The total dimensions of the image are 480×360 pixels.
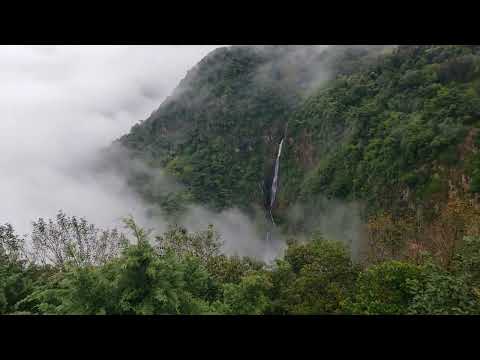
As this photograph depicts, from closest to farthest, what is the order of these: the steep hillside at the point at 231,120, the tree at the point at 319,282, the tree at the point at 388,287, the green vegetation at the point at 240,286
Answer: the green vegetation at the point at 240,286 < the tree at the point at 388,287 < the tree at the point at 319,282 < the steep hillside at the point at 231,120

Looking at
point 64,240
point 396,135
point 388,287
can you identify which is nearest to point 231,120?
point 396,135

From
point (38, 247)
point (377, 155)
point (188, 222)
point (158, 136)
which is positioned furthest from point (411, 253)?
point (158, 136)

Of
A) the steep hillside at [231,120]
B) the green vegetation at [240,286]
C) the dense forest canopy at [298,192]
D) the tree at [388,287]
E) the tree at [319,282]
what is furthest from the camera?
the steep hillside at [231,120]

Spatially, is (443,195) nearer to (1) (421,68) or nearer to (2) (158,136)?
(1) (421,68)

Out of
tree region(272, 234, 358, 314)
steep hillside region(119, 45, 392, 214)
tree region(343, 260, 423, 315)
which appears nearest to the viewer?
tree region(343, 260, 423, 315)

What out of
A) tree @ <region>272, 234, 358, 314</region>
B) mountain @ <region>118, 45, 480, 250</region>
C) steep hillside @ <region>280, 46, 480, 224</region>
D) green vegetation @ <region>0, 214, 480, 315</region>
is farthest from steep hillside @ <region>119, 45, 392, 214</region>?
green vegetation @ <region>0, 214, 480, 315</region>

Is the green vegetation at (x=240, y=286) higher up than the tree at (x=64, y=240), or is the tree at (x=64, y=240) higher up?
the tree at (x=64, y=240)

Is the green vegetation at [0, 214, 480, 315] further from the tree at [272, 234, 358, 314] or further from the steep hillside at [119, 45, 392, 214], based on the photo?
the steep hillside at [119, 45, 392, 214]

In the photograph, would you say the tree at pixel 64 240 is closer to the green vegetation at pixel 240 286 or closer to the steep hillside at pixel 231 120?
the green vegetation at pixel 240 286

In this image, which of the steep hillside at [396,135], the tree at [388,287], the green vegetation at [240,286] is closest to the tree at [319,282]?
the green vegetation at [240,286]

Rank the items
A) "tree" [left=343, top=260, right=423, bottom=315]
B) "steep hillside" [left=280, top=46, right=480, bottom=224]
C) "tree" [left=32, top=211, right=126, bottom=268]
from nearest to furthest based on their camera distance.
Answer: "tree" [left=343, top=260, right=423, bottom=315]
"tree" [left=32, top=211, right=126, bottom=268]
"steep hillside" [left=280, top=46, right=480, bottom=224]
